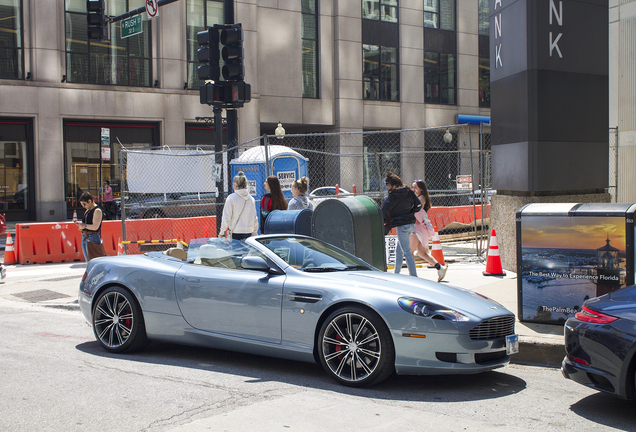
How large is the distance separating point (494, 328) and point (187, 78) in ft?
81.9

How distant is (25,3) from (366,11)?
16355mm

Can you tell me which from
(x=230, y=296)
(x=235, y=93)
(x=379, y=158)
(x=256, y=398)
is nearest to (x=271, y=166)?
(x=235, y=93)

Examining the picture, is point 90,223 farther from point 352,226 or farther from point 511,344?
point 511,344

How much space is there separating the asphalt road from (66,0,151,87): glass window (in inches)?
860

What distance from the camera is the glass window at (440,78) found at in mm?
35688

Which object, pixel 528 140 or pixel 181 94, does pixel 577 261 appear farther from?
pixel 181 94

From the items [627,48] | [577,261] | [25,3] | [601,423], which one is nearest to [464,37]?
[25,3]

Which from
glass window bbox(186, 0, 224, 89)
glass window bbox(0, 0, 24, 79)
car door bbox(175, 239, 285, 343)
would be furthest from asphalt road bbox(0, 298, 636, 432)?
glass window bbox(186, 0, 224, 89)

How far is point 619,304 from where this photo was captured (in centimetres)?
461

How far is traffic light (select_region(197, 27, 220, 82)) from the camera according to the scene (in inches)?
479

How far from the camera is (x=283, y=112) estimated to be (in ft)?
101

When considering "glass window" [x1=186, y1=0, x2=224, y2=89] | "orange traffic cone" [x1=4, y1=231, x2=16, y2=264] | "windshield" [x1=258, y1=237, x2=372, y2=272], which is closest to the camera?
"windshield" [x1=258, y1=237, x2=372, y2=272]

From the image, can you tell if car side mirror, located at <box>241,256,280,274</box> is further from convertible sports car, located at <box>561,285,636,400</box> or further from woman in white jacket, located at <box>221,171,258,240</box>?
woman in white jacket, located at <box>221,171,258,240</box>

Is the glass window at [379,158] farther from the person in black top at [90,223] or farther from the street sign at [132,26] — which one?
the person in black top at [90,223]
